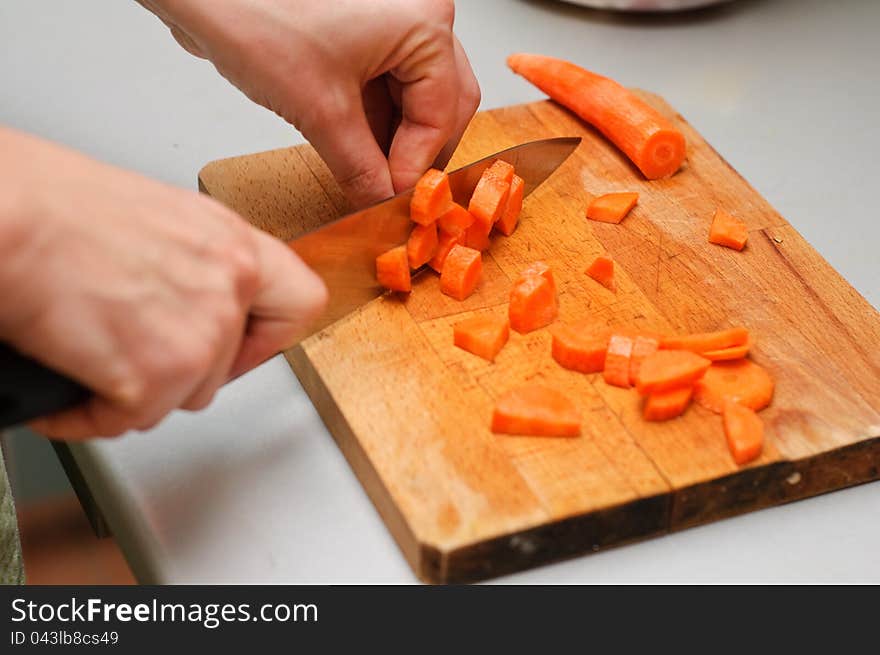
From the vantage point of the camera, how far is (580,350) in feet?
5.05

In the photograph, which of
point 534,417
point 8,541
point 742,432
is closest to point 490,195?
point 534,417

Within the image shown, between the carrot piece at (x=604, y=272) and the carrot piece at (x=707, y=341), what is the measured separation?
17 centimetres

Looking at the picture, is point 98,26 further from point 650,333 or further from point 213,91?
point 650,333

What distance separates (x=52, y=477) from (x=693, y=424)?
119 cm

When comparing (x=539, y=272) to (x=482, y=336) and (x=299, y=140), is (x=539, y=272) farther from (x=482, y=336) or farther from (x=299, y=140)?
(x=299, y=140)

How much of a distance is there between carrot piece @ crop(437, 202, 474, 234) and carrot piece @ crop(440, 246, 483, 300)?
37mm

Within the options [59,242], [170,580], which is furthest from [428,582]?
[59,242]

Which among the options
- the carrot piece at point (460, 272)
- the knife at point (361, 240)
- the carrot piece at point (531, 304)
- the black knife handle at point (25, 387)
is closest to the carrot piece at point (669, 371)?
the carrot piece at point (531, 304)

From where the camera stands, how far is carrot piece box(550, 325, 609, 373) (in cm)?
154

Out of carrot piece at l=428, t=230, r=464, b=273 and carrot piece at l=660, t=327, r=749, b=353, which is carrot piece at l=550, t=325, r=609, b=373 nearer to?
carrot piece at l=660, t=327, r=749, b=353

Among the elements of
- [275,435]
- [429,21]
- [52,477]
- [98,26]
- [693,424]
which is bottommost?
[52,477]

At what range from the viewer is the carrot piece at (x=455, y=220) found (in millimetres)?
1701

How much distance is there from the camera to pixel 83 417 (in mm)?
1255

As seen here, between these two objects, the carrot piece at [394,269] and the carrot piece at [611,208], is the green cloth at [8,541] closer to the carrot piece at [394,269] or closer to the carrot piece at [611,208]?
the carrot piece at [394,269]
